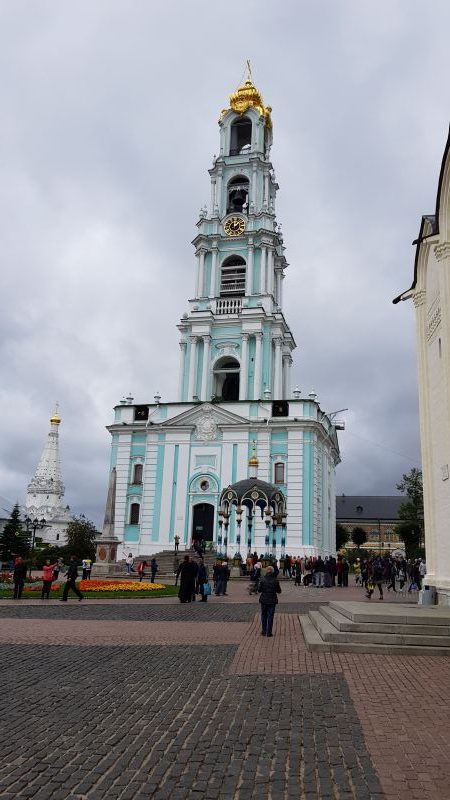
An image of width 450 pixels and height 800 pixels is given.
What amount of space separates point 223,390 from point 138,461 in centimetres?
1074

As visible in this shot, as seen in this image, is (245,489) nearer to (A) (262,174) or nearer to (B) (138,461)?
(B) (138,461)

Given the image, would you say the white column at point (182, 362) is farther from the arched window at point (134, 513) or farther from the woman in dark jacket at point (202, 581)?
the woman in dark jacket at point (202, 581)

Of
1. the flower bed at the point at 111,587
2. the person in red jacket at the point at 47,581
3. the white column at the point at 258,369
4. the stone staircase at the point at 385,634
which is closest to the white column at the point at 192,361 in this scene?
the white column at the point at 258,369

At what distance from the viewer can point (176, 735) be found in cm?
609

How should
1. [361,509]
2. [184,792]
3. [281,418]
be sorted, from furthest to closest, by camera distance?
1. [361,509]
2. [281,418]
3. [184,792]

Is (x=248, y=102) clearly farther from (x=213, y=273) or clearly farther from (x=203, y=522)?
(x=203, y=522)

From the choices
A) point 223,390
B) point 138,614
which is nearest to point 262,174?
point 223,390

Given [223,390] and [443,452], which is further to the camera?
[223,390]

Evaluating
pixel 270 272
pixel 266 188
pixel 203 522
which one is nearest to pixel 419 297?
pixel 203 522

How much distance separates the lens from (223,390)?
55438 mm

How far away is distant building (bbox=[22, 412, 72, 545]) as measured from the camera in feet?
376

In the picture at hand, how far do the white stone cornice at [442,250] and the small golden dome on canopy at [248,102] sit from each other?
48.6m

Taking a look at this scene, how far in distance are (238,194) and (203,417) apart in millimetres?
22794

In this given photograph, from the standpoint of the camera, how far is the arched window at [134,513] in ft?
157
